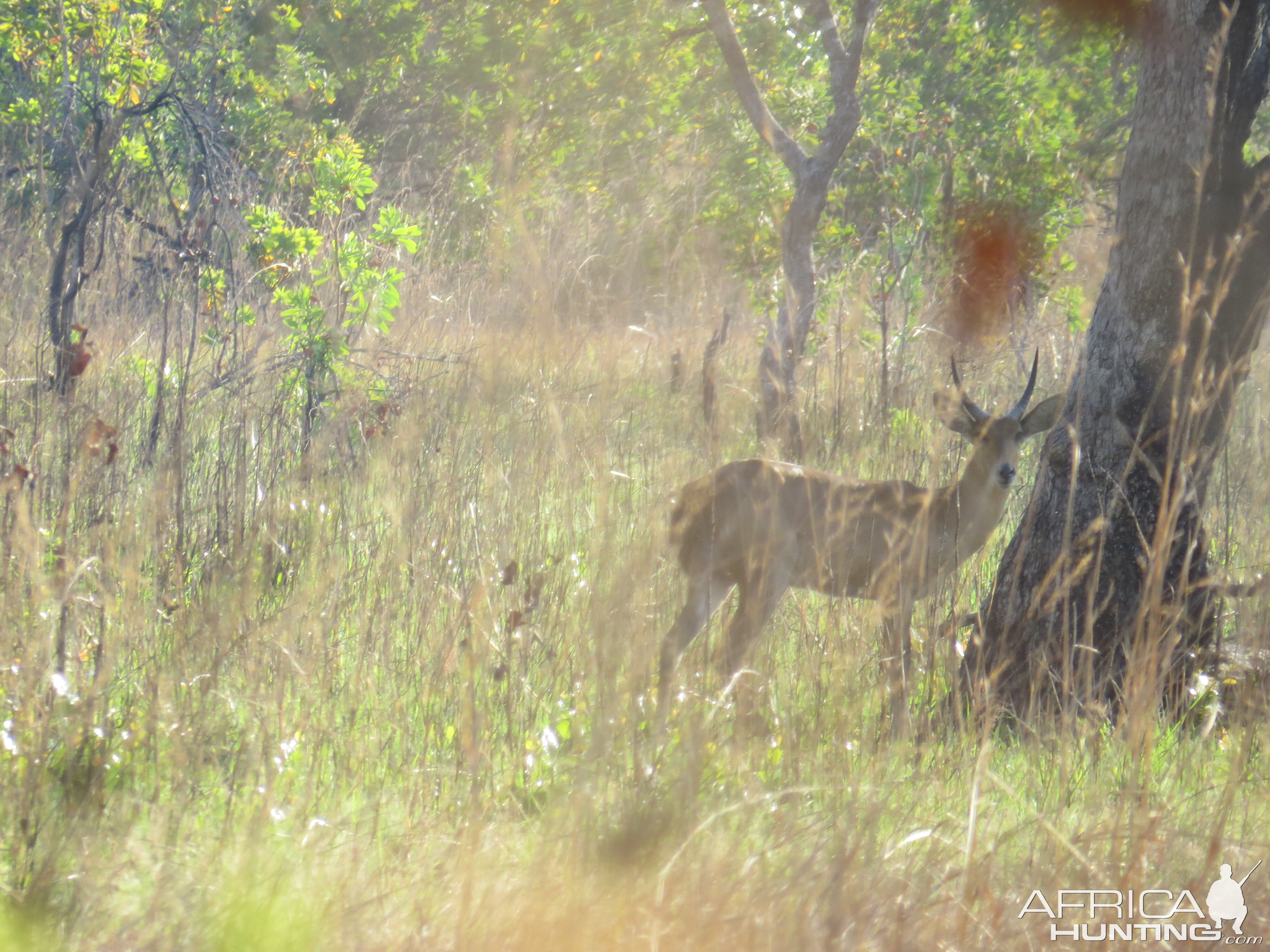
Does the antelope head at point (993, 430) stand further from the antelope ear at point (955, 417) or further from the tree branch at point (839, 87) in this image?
the tree branch at point (839, 87)

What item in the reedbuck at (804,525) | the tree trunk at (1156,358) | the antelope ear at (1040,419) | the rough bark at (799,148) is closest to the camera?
the tree trunk at (1156,358)

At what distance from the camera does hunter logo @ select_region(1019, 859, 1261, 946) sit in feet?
7.17

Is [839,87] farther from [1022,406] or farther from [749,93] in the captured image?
[1022,406]

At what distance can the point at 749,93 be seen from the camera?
8.28 metres

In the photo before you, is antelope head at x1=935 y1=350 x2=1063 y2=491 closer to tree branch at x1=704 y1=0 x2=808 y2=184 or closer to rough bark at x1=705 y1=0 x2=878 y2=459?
rough bark at x1=705 y1=0 x2=878 y2=459

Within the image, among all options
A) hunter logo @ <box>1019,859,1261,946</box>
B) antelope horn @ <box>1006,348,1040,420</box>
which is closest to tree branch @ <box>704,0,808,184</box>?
antelope horn @ <box>1006,348,1040,420</box>

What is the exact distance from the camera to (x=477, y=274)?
28.4ft

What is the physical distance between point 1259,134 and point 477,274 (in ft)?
33.9

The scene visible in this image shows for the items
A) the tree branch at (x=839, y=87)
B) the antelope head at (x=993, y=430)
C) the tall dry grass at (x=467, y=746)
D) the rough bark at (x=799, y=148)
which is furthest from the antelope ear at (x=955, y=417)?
the tree branch at (x=839, y=87)

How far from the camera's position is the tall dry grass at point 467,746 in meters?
2.05

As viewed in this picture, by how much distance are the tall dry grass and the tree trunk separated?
302 millimetres

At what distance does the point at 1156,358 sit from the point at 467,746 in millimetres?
2709

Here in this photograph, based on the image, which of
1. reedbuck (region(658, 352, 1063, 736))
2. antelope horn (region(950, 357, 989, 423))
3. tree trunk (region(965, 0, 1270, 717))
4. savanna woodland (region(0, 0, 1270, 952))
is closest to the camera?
savanna woodland (region(0, 0, 1270, 952))

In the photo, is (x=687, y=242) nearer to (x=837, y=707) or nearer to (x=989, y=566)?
(x=989, y=566)
